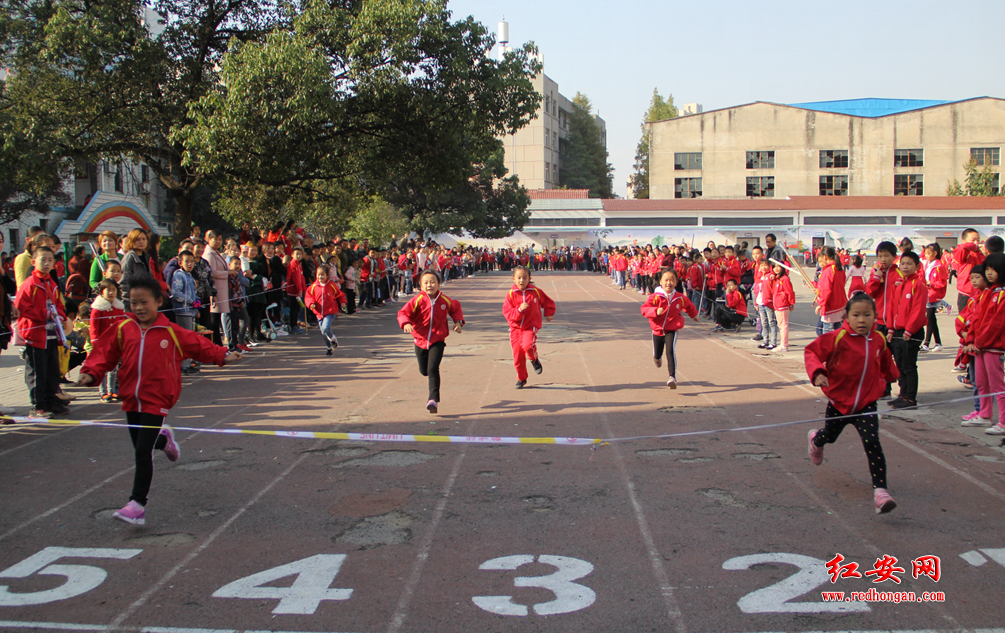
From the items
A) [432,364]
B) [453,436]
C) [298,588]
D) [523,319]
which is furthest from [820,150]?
[298,588]

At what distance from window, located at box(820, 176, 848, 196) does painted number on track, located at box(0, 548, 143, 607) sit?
6811 cm

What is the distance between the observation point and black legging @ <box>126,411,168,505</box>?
505 centimetres

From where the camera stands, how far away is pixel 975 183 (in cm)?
6038

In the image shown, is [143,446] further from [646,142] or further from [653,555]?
[646,142]

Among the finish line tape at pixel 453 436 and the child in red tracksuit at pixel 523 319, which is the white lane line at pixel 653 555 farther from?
the child in red tracksuit at pixel 523 319

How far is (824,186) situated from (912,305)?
62.2 metres

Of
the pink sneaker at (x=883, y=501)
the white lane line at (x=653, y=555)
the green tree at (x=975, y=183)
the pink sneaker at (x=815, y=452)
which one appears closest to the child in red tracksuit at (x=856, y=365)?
the pink sneaker at (x=883, y=501)

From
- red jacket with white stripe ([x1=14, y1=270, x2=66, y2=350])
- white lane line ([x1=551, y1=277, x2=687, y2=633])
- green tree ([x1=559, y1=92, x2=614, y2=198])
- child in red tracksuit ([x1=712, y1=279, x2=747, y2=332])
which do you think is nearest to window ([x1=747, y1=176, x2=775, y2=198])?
green tree ([x1=559, y1=92, x2=614, y2=198])

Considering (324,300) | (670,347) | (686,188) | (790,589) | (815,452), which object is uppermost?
(686,188)

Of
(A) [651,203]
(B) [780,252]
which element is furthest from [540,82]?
(B) [780,252]

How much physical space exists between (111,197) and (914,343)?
12.8m

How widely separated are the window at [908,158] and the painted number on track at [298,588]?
228 ft

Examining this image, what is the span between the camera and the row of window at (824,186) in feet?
210

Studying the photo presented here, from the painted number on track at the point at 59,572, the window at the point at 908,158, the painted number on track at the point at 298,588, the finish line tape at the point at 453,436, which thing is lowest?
the painted number on track at the point at 298,588
